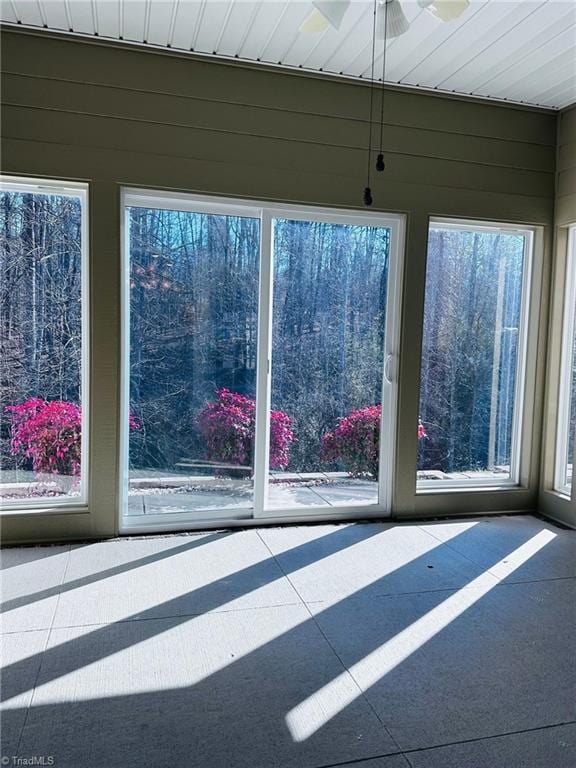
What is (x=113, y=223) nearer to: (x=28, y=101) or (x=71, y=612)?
(x=28, y=101)

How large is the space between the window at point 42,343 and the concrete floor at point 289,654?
1.56ft

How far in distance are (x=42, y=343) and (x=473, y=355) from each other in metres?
2.98

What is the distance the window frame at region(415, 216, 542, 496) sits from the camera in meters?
4.33

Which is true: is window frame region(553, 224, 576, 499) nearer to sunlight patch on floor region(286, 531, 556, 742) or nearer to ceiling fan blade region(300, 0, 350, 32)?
sunlight patch on floor region(286, 531, 556, 742)

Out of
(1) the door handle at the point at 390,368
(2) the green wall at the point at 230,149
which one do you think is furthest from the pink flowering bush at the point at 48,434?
(1) the door handle at the point at 390,368

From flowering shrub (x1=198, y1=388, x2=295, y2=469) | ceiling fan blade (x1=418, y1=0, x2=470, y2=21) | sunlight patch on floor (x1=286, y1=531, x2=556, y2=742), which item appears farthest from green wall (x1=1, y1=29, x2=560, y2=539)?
ceiling fan blade (x1=418, y1=0, x2=470, y2=21)

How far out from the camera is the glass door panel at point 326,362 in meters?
3.95

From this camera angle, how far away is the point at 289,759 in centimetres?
178

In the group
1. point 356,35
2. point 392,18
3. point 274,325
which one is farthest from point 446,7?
point 274,325

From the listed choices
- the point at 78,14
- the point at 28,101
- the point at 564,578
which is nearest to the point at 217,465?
the point at 564,578

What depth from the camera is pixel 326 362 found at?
4.05m

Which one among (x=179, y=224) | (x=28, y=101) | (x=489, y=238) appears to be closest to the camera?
(x=28, y=101)

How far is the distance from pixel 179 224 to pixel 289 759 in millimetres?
2963

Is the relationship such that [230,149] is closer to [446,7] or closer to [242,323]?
[242,323]
